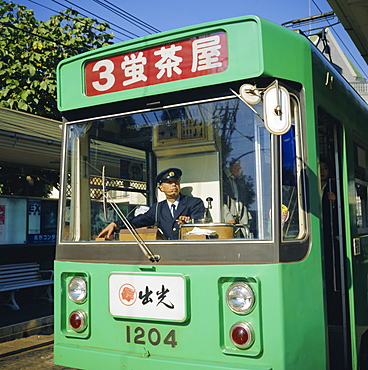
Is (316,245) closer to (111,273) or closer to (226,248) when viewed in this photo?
(226,248)

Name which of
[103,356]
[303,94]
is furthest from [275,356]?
[303,94]

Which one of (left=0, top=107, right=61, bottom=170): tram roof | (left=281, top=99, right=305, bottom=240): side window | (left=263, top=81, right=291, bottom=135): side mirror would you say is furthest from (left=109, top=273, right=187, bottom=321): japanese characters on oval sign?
(left=0, top=107, right=61, bottom=170): tram roof

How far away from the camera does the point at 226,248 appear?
325 cm

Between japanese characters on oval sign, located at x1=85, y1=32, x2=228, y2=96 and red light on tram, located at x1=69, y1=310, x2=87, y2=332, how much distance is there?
1650mm

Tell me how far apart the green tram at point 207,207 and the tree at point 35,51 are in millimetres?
7258

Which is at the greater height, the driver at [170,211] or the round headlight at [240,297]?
the driver at [170,211]

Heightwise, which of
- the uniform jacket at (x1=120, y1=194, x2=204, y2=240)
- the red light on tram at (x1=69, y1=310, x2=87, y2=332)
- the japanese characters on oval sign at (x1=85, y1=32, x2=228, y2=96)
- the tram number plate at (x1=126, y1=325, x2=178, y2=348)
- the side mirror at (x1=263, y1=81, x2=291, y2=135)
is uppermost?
the japanese characters on oval sign at (x1=85, y1=32, x2=228, y2=96)

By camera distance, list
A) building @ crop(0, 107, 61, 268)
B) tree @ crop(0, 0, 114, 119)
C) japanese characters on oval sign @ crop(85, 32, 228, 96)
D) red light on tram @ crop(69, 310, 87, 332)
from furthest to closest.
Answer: tree @ crop(0, 0, 114, 119)
building @ crop(0, 107, 61, 268)
red light on tram @ crop(69, 310, 87, 332)
japanese characters on oval sign @ crop(85, 32, 228, 96)

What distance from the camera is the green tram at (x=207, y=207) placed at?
3.19 metres

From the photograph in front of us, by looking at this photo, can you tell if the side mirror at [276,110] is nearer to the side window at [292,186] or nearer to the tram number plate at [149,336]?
the side window at [292,186]

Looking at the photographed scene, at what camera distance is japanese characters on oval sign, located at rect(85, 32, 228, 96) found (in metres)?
3.41

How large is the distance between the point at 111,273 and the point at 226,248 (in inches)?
34.7

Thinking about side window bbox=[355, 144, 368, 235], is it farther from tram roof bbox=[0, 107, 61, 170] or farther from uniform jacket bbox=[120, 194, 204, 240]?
tram roof bbox=[0, 107, 61, 170]

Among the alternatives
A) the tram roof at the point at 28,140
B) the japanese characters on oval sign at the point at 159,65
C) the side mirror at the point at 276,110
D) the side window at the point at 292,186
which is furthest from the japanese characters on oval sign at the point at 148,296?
the tram roof at the point at 28,140
